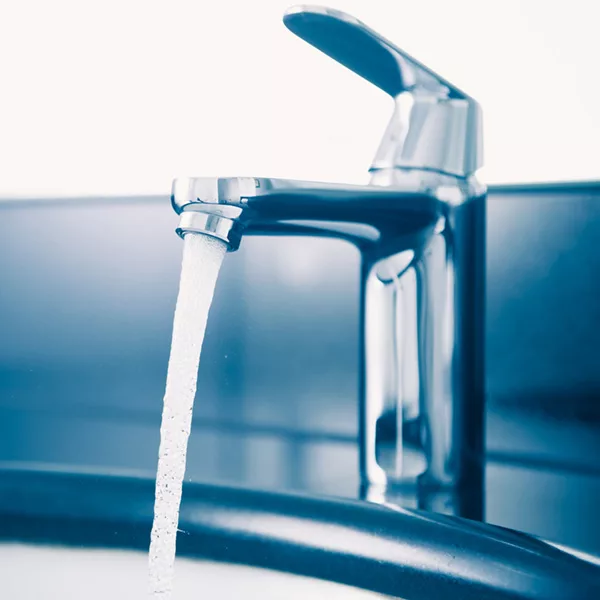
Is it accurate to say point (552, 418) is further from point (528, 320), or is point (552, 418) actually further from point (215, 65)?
point (215, 65)

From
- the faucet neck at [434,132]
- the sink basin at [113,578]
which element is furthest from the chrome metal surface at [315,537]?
the faucet neck at [434,132]

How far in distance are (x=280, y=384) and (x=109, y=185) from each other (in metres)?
0.22

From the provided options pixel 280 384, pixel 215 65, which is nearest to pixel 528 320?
pixel 280 384

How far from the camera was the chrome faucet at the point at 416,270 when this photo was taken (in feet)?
1.14

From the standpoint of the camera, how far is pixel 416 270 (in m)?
0.36

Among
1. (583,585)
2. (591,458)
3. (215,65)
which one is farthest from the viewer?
(215,65)

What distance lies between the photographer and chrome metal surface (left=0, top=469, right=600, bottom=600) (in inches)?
11.0

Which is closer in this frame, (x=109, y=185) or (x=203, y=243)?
(x=203, y=243)

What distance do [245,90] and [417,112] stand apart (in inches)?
9.0

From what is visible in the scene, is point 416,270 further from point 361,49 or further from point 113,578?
point 113,578

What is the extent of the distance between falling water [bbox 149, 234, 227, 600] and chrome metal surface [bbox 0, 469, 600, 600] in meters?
0.05

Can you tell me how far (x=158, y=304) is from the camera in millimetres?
553

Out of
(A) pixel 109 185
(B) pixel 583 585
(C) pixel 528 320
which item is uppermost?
(A) pixel 109 185

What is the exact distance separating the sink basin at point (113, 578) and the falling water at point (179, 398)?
0.15 feet
